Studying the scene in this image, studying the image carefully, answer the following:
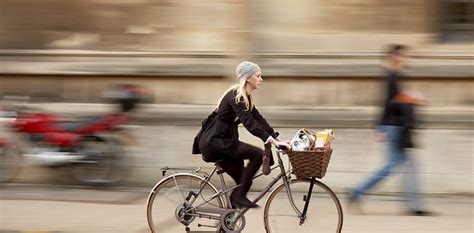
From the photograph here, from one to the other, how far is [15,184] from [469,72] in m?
5.57

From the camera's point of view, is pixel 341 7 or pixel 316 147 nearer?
pixel 316 147

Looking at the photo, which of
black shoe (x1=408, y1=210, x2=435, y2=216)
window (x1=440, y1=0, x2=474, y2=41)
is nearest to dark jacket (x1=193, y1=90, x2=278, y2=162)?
black shoe (x1=408, y1=210, x2=435, y2=216)

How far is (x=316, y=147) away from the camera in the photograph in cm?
559

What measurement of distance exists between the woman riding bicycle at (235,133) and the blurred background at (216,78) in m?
1.84

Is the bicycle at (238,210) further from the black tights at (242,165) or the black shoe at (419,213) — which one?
the black shoe at (419,213)

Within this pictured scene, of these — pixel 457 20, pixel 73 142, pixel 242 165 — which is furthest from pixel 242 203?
pixel 457 20

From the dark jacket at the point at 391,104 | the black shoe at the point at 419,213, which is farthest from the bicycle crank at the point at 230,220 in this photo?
the black shoe at the point at 419,213

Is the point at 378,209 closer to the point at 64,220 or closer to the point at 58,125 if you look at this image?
the point at 64,220

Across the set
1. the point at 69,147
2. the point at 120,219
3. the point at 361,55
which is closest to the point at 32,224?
the point at 120,219

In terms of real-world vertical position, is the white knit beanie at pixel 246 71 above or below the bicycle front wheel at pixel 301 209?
above

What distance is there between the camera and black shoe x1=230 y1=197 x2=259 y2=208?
589 centimetres

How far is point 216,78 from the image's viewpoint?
8727 millimetres

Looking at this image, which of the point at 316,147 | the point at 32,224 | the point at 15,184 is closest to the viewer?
the point at 316,147

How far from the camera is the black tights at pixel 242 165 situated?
5.86 m
